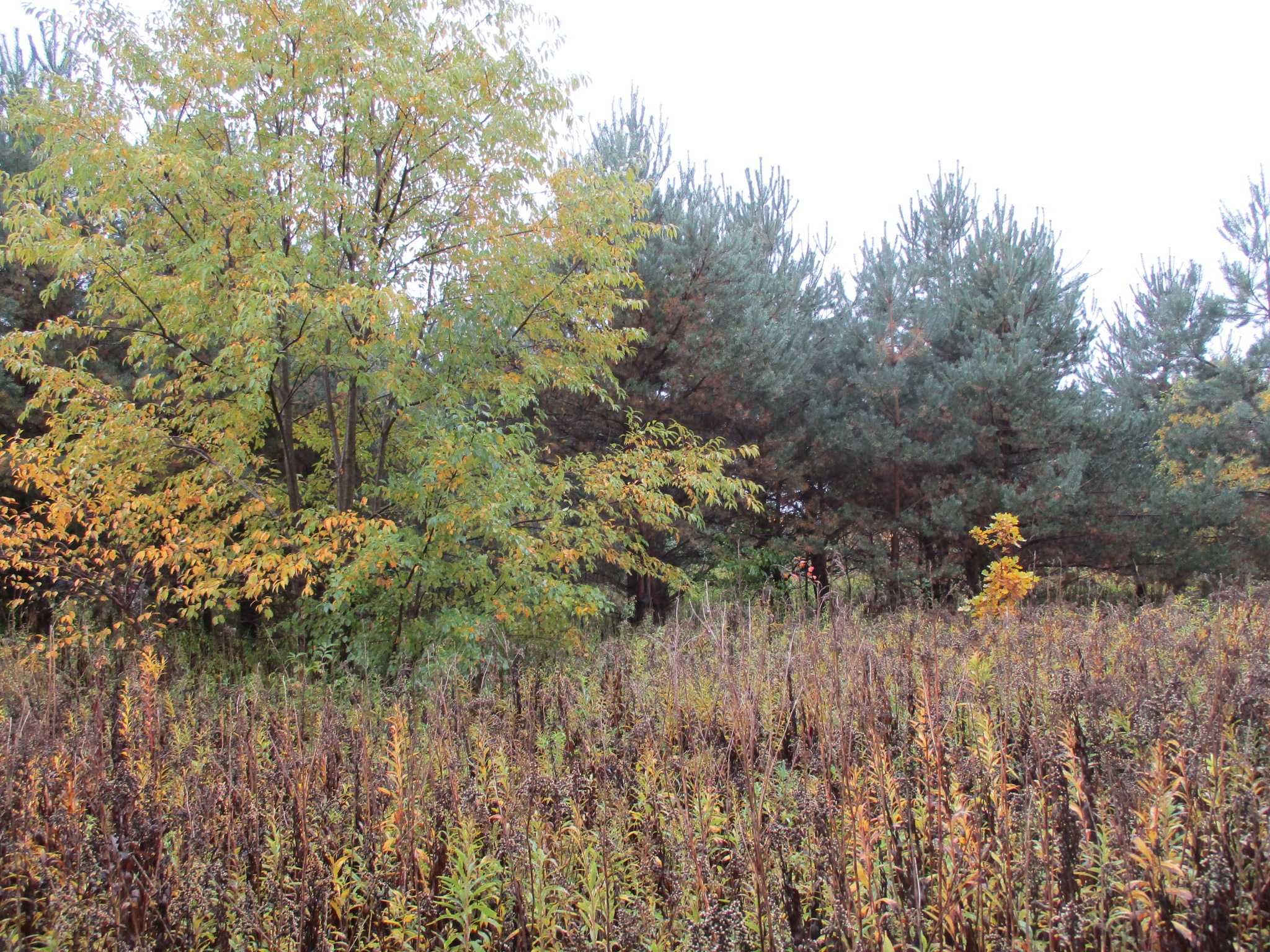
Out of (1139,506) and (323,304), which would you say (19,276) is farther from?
(1139,506)

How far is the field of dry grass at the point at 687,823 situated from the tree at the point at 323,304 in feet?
7.89

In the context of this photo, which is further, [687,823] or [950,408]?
[950,408]

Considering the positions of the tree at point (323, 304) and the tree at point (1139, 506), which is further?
the tree at point (1139, 506)

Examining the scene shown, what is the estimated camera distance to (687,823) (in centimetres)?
197

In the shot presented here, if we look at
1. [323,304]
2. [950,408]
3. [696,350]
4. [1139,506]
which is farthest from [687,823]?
[1139,506]

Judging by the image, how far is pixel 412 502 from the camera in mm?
6246

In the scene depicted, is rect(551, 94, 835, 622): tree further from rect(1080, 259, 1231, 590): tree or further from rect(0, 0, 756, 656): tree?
rect(1080, 259, 1231, 590): tree

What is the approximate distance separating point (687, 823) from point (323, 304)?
15.1ft

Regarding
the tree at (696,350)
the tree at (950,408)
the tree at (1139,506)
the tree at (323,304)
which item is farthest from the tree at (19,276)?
the tree at (1139,506)

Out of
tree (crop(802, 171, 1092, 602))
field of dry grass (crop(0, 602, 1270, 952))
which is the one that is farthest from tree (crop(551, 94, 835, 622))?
field of dry grass (crop(0, 602, 1270, 952))

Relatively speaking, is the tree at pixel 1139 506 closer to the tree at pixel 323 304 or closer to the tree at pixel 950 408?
the tree at pixel 950 408

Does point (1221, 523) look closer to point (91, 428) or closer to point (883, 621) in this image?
point (883, 621)

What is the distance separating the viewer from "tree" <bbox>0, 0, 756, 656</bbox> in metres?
5.80

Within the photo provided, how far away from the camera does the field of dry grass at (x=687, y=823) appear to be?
1.76 metres
